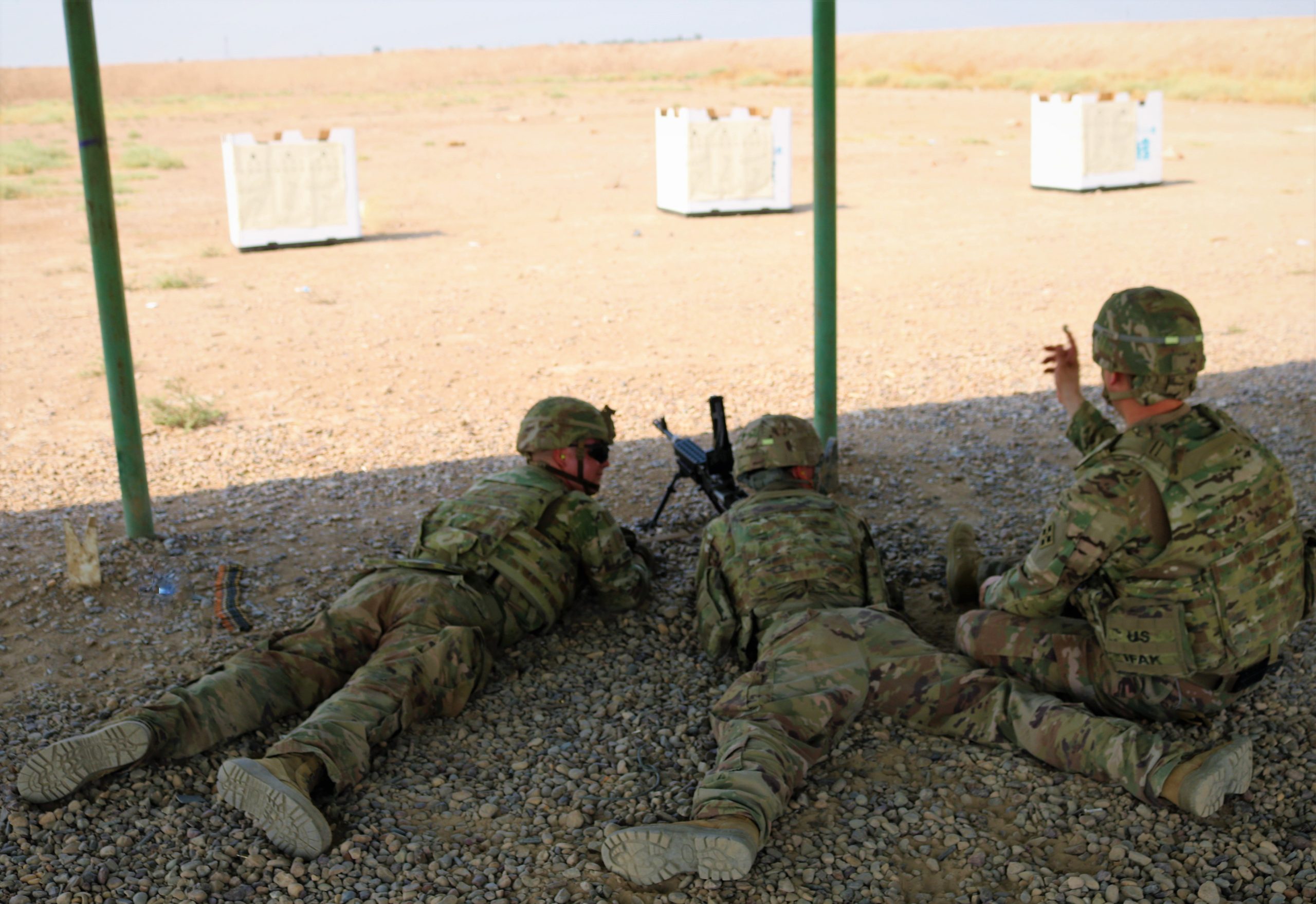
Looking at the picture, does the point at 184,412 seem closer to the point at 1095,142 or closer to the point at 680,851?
the point at 680,851

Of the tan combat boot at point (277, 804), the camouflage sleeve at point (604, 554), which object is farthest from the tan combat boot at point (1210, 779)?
the tan combat boot at point (277, 804)

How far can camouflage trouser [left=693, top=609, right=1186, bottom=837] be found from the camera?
3.00 m

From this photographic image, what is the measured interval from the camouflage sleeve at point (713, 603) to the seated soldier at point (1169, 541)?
966 mm

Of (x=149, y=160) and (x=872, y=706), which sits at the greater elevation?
(x=149, y=160)

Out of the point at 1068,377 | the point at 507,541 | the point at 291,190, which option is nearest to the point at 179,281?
the point at 291,190

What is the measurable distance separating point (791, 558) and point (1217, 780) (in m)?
1.38

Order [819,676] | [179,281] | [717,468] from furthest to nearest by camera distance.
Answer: [179,281] < [717,468] < [819,676]

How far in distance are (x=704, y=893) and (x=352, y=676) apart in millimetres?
1293

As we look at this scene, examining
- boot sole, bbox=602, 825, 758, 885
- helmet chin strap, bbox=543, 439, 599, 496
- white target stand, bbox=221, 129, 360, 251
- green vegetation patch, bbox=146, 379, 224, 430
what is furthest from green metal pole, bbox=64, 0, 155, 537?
white target stand, bbox=221, 129, 360, 251

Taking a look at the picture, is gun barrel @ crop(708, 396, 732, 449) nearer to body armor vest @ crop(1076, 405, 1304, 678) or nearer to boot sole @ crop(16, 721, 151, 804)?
body armor vest @ crop(1076, 405, 1304, 678)

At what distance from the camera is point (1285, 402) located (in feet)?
22.2

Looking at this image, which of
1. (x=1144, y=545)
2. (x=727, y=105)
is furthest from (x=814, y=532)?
(x=727, y=105)

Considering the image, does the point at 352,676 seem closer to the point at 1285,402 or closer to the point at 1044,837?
the point at 1044,837

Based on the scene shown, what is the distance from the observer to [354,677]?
341 cm
